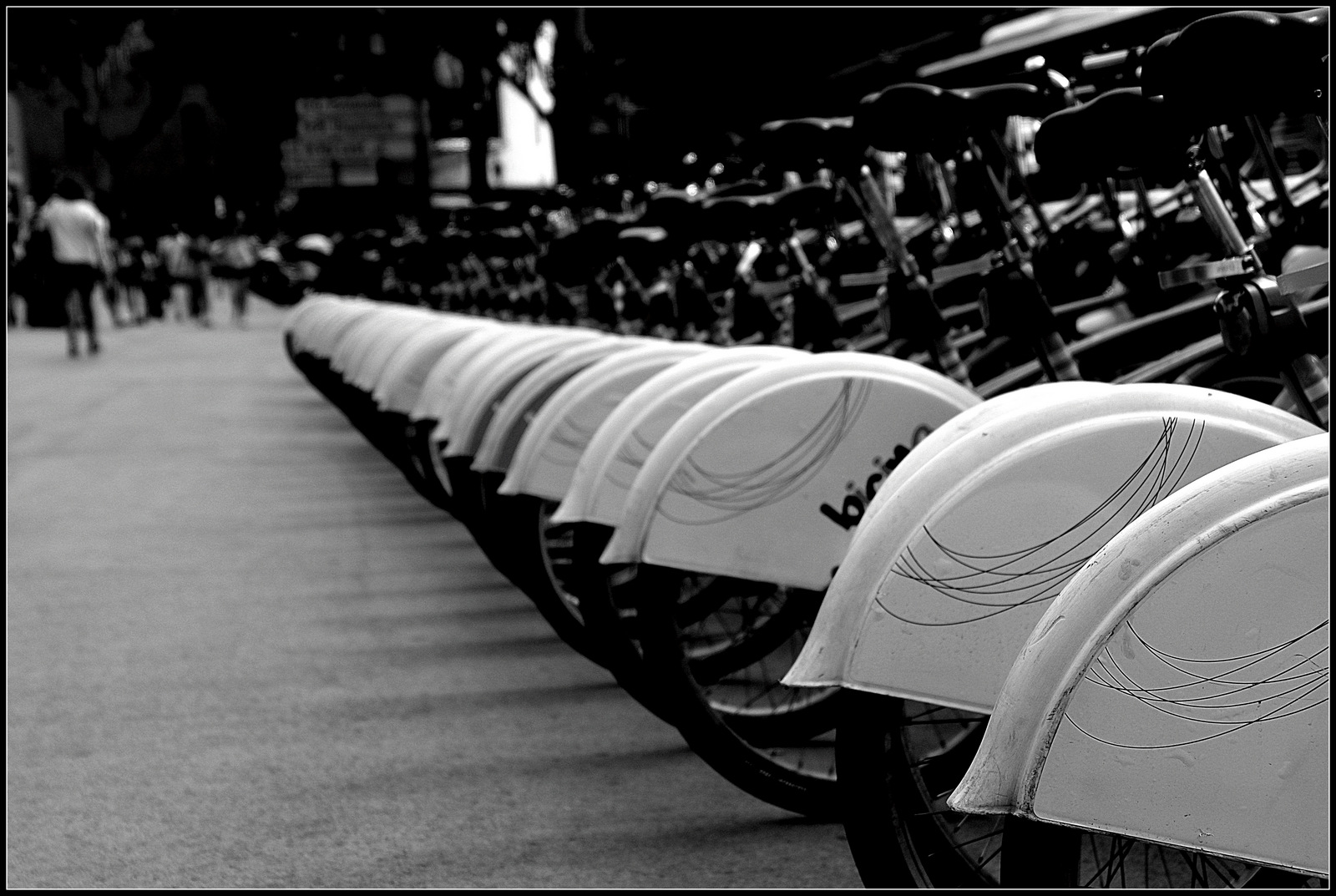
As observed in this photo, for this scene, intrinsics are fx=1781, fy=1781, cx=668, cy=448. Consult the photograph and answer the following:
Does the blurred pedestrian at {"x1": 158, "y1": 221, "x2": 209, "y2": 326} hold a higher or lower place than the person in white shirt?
lower

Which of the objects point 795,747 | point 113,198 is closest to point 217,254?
point 113,198

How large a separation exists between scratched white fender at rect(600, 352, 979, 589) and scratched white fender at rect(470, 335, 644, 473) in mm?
1319

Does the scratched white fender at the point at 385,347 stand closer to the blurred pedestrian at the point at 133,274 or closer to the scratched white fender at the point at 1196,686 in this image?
the scratched white fender at the point at 1196,686

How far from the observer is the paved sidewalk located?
10.0 ft

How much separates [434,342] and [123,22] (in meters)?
19.7

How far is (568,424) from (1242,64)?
2.16 meters

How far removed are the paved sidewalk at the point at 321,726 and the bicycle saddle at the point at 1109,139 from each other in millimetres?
1194

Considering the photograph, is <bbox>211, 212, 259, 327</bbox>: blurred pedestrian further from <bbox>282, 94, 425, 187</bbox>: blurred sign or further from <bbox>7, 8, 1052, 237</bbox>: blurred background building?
<bbox>282, 94, 425, 187</bbox>: blurred sign

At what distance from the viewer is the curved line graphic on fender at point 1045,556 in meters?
2.12

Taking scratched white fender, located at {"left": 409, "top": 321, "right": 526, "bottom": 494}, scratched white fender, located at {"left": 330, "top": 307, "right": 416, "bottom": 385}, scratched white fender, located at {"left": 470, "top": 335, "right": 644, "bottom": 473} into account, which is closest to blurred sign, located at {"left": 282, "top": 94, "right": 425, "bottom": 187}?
scratched white fender, located at {"left": 330, "top": 307, "right": 416, "bottom": 385}

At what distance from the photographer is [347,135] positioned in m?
20.0

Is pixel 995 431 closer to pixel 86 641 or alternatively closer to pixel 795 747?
pixel 795 747

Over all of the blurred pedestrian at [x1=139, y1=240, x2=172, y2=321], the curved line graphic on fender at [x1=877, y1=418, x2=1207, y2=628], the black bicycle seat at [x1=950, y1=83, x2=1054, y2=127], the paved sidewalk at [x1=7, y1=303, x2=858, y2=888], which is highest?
the black bicycle seat at [x1=950, y1=83, x2=1054, y2=127]

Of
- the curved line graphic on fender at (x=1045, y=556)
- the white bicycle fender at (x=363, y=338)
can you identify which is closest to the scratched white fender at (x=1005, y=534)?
the curved line graphic on fender at (x=1045, y=556)
